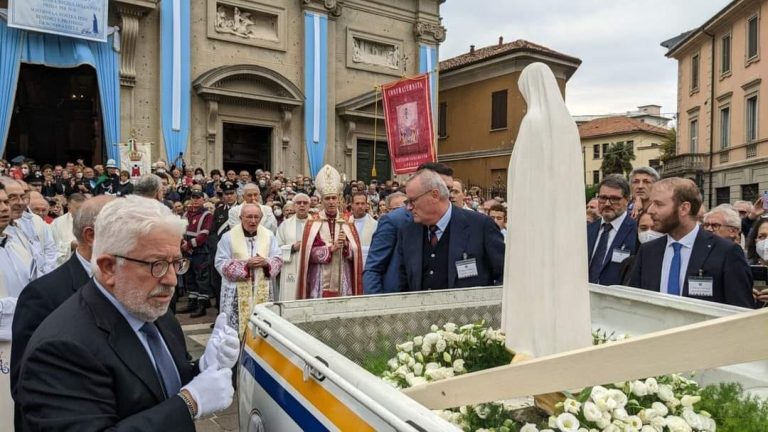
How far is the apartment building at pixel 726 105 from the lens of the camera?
28062 mm

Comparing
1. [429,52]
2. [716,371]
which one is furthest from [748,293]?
[429,52]

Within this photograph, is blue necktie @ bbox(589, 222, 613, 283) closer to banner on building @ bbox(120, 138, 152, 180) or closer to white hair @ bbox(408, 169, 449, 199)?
white hair @ bbox(408, 169, 449, 199)

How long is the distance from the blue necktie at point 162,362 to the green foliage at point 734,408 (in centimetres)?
178

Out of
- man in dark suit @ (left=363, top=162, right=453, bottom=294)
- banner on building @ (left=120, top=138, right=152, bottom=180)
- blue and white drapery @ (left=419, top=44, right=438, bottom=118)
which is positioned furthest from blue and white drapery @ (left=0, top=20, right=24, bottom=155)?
man in dark suit @ (left=363, top=162, right=453, bottom=294)

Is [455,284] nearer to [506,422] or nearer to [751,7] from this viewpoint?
[506,422]

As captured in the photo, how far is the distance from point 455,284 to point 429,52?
20.2m

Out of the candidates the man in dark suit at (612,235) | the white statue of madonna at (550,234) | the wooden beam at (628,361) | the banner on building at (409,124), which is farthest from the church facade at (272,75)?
the wooden beam at (628,361)

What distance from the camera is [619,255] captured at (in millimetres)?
4387

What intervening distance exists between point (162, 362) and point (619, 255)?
356cm

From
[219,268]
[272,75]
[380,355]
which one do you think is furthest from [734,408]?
[272,75]

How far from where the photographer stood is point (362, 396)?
4.90 feet

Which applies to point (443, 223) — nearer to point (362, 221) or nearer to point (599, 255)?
point (599, 255)

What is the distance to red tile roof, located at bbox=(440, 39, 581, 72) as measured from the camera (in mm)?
26078

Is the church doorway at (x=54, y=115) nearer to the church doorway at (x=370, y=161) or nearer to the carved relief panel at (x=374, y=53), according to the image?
the carved relief panel at (x=374, y=53)
